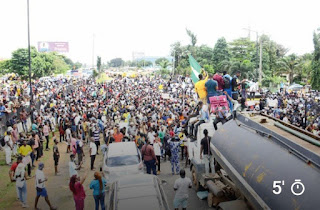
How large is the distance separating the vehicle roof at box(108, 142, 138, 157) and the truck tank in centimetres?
441

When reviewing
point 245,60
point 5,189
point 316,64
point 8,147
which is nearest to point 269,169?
point 5,189

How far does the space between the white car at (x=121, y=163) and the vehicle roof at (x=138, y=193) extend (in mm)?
3298

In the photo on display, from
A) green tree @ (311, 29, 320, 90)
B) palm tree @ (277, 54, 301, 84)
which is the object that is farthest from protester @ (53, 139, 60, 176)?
palm tree @ (277, 54, 301, 84)

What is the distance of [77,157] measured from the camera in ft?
53.5

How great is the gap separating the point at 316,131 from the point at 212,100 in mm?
6202

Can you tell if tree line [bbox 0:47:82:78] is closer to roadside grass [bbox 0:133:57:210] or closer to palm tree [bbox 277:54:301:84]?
palm tree [bbox 277:54:301:84]

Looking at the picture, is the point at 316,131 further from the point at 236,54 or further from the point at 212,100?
the point at 236,54

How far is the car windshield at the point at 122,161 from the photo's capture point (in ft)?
38.6

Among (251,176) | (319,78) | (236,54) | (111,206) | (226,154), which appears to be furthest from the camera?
(236,54)

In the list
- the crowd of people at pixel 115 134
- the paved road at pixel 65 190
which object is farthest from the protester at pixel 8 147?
the paved road at pixel 65 190

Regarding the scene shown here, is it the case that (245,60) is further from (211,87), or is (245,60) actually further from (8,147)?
(8,147)

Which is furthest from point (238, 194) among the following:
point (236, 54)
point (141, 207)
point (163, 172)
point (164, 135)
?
point (236, 54)

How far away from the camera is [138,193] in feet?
23.9

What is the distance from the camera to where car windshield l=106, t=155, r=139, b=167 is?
1177cm
